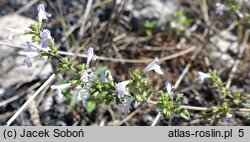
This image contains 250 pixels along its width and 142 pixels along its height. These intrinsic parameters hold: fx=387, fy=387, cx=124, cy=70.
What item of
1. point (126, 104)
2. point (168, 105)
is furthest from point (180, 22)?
point (126, 104)

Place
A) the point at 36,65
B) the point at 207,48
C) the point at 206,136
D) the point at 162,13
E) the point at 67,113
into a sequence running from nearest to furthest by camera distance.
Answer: the point at 206,136, the point at 67,113, the point at 36,65, the point at 207,48, the point at 162,13

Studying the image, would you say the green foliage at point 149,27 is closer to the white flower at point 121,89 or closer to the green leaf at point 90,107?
the green leaf at point 90,107

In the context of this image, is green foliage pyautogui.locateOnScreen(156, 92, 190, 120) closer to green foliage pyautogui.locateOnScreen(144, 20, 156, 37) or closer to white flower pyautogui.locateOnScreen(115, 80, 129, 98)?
white flower pyautogui.locateOnScreen(115, 80, 129, 98)

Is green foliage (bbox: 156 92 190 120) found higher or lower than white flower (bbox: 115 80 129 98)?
lower

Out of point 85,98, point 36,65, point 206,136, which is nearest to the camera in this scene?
point 85,98

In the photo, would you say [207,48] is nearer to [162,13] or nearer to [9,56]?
[162,13]

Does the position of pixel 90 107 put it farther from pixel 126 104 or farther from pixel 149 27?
pixel 149 27

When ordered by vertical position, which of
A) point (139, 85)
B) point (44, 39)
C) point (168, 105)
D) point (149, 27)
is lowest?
point (168, 105)

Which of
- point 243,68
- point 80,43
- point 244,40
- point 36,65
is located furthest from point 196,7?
point 36,65

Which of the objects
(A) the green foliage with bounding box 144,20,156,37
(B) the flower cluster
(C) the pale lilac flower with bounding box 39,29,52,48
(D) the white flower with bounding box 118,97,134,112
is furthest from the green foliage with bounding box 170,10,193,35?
(C) the pale lilac flower with bounding box 39,29,52,48

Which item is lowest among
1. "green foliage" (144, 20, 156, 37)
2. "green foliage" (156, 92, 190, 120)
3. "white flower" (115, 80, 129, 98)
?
"green foliage" (156, 92, 190, 120)

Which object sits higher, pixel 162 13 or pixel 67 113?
pixel 162 13
